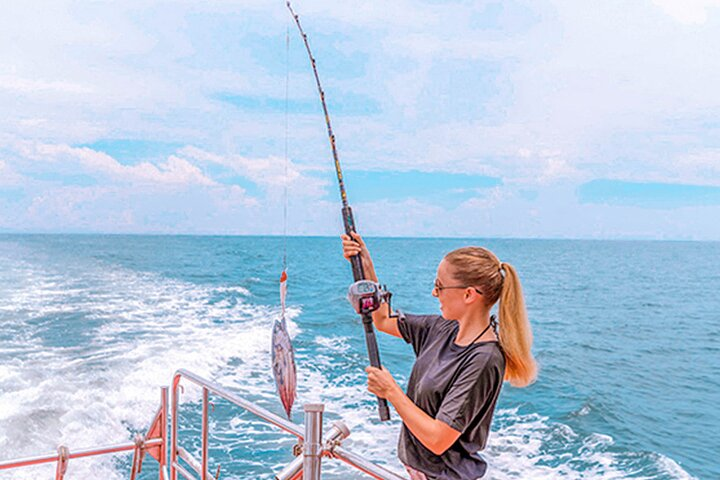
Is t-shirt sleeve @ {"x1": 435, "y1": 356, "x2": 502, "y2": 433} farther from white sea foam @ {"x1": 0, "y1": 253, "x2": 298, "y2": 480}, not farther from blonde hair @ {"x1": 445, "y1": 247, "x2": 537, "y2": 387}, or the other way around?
white sea foam @ {"x1": 0, "y1": 253, "x2": 298, "y2": 480}

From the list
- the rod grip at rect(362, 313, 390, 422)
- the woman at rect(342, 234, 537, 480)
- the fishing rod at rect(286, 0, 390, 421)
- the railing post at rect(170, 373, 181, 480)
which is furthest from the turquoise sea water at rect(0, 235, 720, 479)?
the woman at rect(342, 234, 537, 480)

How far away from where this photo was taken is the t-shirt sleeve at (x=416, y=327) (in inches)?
72.9

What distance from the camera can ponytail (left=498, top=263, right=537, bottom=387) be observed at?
156 cm

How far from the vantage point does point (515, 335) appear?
156cm

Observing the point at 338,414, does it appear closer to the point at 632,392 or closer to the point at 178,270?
the point at 632,392

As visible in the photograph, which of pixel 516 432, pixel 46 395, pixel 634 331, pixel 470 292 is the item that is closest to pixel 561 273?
pixel 634 331

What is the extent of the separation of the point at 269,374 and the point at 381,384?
914cm

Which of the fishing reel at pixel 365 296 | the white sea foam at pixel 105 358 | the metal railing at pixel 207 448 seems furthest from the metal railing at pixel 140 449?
the white sea foam at pixel 105 358

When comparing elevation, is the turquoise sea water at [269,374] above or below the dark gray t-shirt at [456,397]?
below

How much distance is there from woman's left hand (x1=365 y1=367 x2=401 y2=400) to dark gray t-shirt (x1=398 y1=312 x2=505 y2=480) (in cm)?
12

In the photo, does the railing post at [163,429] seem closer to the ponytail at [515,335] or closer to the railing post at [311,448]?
the railing post at [311,448]

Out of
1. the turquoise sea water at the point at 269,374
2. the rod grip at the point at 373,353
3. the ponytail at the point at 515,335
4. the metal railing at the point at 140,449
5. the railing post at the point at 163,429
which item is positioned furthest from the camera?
the turquoise sea water at the point at 269,374

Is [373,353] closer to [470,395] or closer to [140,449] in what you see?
[470,395]

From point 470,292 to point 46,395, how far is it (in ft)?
26.2
